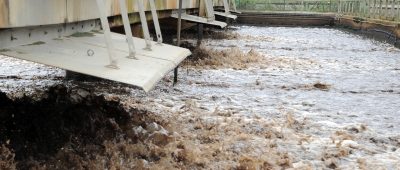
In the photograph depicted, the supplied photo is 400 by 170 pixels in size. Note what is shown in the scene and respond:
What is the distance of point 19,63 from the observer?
39.3ft

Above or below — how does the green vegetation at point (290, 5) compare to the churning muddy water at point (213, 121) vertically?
above

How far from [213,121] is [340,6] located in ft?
103

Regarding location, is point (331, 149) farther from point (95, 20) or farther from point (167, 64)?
point (95, 20)

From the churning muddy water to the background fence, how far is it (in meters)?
11.7

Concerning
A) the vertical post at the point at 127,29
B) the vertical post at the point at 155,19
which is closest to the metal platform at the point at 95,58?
the vertical post at the point at 127,29

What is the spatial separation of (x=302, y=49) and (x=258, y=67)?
231 inches

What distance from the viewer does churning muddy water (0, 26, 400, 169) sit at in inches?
200

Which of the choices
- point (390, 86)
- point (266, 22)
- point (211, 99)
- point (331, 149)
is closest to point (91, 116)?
point (331, 149)

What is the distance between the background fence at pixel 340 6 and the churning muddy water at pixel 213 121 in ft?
38.5

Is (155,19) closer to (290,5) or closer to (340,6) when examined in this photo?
(340,6)

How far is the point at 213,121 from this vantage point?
Result: 702 cm

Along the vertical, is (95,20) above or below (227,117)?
above

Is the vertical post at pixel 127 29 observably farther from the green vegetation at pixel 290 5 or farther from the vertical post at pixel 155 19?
the green vegetation at pixel 290 5

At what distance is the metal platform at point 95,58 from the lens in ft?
13.9
